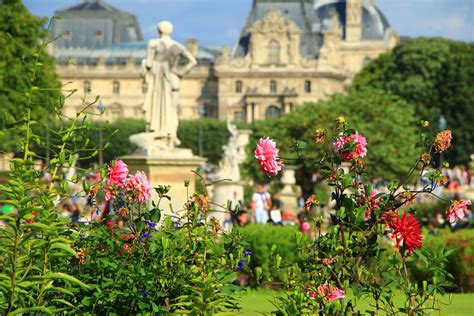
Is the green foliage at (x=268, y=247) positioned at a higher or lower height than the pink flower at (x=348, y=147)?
lower

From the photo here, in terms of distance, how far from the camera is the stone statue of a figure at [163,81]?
14148 millimetres

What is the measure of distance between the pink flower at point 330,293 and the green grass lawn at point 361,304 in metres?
2.68

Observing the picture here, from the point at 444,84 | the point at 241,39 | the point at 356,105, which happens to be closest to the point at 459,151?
the point at 444,84

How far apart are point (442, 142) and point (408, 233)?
1.68 ft

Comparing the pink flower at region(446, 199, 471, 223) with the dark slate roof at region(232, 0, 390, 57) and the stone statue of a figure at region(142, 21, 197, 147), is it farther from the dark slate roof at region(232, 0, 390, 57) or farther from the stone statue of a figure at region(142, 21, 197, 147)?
the dark slate roof at region(232, 0, 390, 57)

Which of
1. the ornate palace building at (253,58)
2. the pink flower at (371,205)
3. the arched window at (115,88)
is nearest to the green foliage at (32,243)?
the pink flower at (371,205)

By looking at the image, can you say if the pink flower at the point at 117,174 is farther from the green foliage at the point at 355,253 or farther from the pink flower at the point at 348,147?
the pink flower at the point at 348,147

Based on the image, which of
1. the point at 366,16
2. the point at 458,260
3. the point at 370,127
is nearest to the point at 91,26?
the point at 366,16

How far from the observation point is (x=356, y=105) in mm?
44781

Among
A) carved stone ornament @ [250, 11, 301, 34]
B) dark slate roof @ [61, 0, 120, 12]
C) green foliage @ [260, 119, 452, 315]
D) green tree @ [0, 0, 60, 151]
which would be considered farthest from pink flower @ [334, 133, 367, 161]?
dark slate roof @ [61, 0, 120, 12]

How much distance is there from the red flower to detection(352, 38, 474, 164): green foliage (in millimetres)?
60388

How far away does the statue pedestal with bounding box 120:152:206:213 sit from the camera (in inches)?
553

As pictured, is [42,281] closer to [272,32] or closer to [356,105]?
[356,105]

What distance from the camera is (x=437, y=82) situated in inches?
2793
